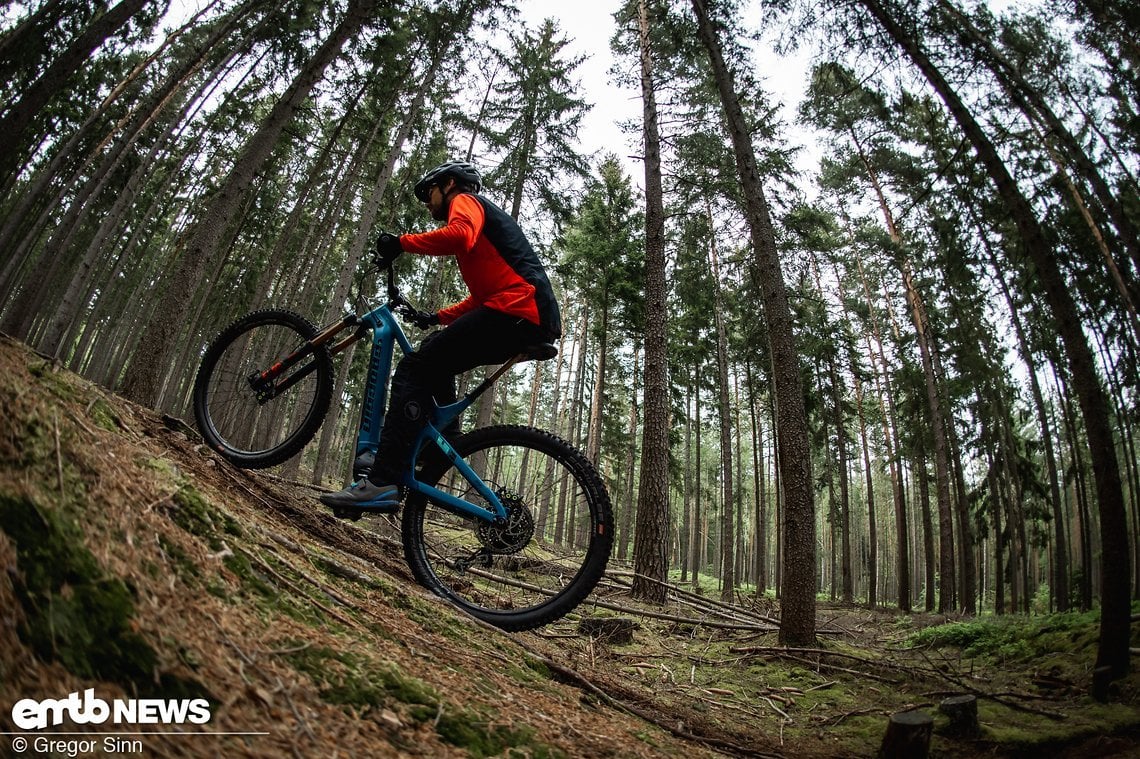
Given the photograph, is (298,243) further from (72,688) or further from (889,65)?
(72,688)

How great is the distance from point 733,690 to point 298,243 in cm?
2055

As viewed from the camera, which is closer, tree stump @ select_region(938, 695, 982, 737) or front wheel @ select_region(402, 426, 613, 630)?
front wheel @ select_region(402, 426, 613, 630)

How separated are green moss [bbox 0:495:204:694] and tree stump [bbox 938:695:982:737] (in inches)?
186

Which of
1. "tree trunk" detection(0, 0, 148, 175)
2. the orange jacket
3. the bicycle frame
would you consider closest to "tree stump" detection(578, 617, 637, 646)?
the bicycle frame

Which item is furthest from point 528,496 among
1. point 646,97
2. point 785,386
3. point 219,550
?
point 646,97

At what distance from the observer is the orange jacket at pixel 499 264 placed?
10.7ft

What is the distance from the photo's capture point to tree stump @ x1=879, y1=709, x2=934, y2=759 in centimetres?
298

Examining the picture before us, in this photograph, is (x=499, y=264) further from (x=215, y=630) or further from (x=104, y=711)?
(x=104, y=711)

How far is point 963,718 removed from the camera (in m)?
3.66

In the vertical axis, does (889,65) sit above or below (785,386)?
A: above

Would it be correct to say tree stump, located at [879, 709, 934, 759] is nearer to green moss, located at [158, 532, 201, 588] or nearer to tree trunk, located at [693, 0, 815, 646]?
tree trunk, located at [693, 0, 815, 646]

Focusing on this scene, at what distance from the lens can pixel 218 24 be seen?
15.7 m

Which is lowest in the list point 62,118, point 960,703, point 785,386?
point 960,703

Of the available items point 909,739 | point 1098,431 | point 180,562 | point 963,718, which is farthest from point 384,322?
point 1098,431
